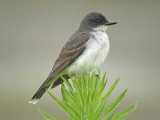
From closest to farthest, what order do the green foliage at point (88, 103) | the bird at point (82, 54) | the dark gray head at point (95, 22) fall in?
the green foliage at point (88, 103)
the bird at point (82, 54)
the dark gray head at point (95, 22)

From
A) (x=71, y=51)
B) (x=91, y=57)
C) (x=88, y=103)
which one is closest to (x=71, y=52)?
(x=71, y=51)

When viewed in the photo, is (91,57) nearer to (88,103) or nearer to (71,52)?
(71,52)

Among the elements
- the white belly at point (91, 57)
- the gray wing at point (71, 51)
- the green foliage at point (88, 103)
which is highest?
the green foliage at point (88, 103)

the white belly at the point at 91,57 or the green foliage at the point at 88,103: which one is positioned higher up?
the green foliage at the point at 88,103

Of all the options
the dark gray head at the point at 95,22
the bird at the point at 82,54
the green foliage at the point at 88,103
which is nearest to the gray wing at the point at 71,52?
the bird at the point at 82,54

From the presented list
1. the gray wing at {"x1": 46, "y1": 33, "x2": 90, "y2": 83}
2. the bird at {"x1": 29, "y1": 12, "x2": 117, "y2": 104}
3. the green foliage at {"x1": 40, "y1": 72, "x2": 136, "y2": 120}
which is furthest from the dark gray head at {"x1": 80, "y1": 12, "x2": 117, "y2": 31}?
the green foliage at {"x1": 40, "y1": 72, "x2": 136, "y2": 120}

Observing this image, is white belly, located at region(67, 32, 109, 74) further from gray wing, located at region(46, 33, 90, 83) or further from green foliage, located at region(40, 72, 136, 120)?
green foliage, located at region(40, 72, 136, 120)

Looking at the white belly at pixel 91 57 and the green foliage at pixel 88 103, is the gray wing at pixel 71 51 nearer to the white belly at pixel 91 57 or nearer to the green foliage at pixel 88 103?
the white belly at pixel 91 57
